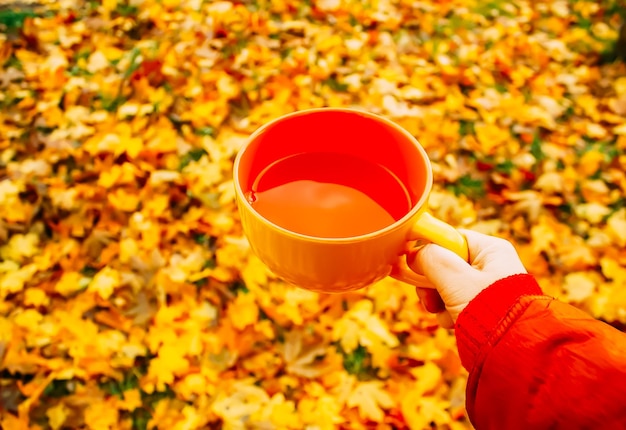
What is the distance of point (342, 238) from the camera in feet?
2.29

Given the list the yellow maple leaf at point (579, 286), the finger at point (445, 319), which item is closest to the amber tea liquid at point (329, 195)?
the finger at point (445, 319)

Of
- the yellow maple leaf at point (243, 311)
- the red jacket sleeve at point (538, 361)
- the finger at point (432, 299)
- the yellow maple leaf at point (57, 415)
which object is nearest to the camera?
the red jacket sleeve at point (538, 361)

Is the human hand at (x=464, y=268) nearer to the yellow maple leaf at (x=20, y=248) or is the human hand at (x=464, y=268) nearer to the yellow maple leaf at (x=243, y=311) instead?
the yellow maple leaf at (x=243, y=311)

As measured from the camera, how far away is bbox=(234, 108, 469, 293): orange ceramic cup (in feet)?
2.34

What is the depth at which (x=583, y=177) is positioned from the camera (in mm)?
1929

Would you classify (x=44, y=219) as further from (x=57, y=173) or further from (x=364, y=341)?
(x=364, y=341)

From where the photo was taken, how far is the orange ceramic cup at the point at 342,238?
0.71m

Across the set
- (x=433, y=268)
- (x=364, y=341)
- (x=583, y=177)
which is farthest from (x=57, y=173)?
(x=583, y=177)

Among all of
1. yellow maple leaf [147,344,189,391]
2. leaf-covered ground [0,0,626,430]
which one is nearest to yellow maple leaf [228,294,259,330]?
leaf-covered ground [0,0,626,430]

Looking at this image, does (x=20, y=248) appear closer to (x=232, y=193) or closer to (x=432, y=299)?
(x=232, y=193)

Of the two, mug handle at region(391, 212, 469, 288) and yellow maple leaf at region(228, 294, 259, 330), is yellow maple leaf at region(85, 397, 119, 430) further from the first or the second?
mug handle at region(391, 212, 469, 288)

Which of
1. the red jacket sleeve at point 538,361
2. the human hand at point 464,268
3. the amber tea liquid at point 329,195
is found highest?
the amber tea liquid at point 329,195

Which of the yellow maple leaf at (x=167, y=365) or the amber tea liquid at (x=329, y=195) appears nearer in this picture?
the amber tea liquid at (x=329, y=195)

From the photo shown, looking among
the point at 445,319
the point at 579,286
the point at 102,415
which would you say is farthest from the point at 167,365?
the point at 579,286
